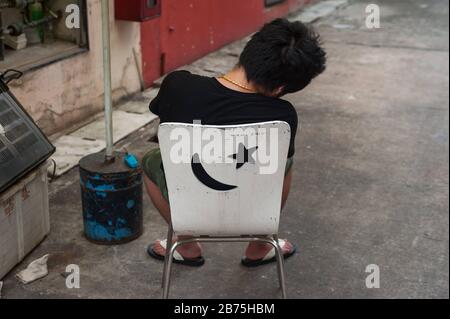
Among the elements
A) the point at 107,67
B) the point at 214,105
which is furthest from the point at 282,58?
the point at 107,67

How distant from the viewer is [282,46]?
259 cm

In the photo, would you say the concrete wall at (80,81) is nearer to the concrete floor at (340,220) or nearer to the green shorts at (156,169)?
the concrete floor at (340,220)

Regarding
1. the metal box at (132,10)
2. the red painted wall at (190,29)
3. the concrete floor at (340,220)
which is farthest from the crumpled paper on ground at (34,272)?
the red painted wall at (190,29)

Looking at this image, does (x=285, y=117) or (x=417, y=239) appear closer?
(x=285, y=117)

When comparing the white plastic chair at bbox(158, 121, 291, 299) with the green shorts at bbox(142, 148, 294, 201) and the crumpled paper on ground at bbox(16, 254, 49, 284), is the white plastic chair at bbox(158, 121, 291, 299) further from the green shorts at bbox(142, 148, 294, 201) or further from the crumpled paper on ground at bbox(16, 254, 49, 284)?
the crumpled paper on ground at bbox(16, 254, 49, 284)

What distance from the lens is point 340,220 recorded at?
13.1 ft

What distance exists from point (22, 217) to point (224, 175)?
1.26m

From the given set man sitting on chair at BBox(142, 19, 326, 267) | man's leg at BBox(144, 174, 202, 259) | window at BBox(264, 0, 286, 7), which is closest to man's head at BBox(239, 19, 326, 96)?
man sitting on chair at BBox(142, 19, 326, 267)

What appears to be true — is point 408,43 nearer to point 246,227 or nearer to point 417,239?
point 417,239

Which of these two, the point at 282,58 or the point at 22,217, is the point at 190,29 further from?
the point at 282,58

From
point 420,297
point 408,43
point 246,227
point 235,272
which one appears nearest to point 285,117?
point 246,227

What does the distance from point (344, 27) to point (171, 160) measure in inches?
335

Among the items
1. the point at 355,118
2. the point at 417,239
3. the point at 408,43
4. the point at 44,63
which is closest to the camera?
the point at 417,239

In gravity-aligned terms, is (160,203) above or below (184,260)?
above
